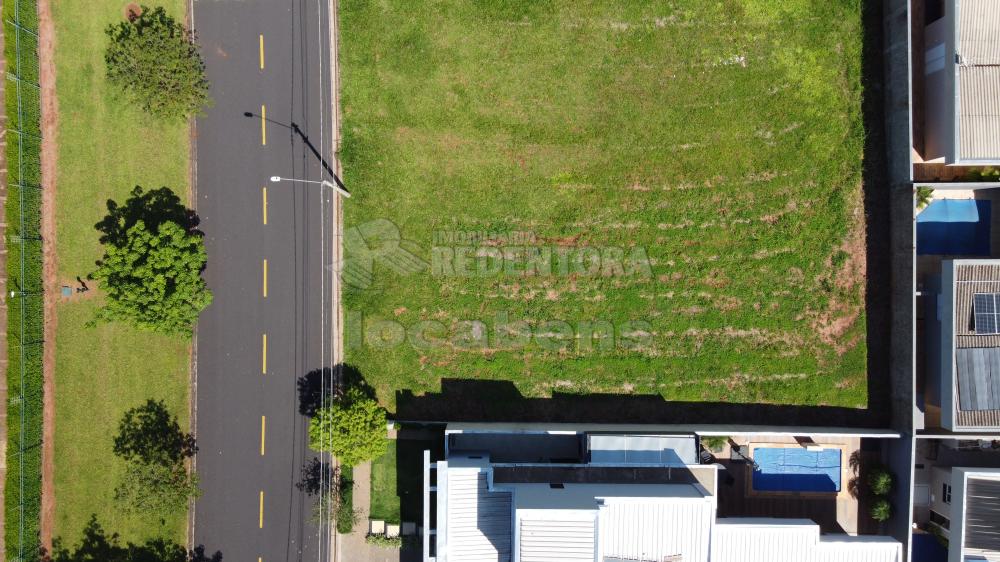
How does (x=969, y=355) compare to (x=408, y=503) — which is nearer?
(x=969, y=355)

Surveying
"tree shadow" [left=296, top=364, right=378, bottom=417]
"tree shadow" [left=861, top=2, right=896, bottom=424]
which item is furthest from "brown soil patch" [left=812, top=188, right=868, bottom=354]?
"tree shadow" [left=296, top=364, right=378, bottom=417]

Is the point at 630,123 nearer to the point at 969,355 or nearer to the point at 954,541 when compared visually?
the point at 969,355

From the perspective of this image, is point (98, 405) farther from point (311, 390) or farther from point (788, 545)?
point (788, 545)

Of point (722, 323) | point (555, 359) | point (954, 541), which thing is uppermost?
point (722, 323)

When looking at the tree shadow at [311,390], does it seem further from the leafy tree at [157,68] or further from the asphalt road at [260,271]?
the leafy tree at [157,68]

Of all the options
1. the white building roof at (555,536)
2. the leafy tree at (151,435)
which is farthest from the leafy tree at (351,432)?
the white building roof at (555,536)

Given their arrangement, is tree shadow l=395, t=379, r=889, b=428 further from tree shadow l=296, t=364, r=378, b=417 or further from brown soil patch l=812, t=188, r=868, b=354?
brown soil patch l=812, t=188, r=868, b=354

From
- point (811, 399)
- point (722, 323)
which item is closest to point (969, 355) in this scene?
point (811, 399)
